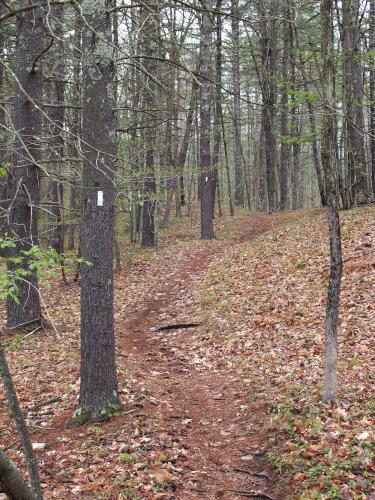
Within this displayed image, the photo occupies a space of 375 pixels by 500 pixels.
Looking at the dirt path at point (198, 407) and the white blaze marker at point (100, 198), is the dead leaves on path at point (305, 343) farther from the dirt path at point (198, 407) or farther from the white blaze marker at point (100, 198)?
the white blaze marker at point (100, 198)

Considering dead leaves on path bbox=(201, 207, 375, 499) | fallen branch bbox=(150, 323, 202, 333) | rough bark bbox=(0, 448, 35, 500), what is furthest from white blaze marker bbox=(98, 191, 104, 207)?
fallen branch bbox=(150, 323, 202, 333)

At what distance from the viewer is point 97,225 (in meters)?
5.74

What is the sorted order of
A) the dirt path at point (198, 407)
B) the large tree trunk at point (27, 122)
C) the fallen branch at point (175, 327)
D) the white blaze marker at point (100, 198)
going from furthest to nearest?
1. the fallen branch at point (175, 327)
2. the large tree trunk at point (27, 122)
3. the white blaze marker at point (100, 198)
4. the dirt path at point (198, 407)

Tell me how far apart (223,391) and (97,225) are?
11.0ft

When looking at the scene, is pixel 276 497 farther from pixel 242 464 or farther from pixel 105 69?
pixel 105 69

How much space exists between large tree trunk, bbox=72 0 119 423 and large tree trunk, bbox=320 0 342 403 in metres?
2.57

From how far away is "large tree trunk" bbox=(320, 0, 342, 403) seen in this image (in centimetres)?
505

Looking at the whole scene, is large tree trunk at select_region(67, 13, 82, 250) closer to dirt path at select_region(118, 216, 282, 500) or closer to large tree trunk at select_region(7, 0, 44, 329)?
large tree trunk at select_region(7, 0, 44, 329)

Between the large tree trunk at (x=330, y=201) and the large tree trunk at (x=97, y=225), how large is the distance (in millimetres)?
2566

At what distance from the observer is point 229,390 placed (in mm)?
7043

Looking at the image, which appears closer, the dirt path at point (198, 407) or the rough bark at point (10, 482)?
the rough bark at point (10, 482)

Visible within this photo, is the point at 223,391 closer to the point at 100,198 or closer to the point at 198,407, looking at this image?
the point at 198,407

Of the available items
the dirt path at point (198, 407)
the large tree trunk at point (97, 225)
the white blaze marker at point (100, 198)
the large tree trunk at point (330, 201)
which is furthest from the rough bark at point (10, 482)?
the large tree trunk at point (330, 201)

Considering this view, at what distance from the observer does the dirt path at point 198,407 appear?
4.86 metres
